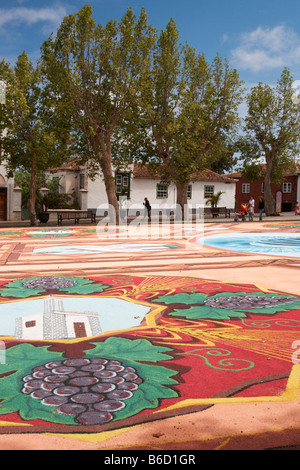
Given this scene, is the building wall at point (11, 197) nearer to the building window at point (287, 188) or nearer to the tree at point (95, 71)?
the tree at point (95, 71)

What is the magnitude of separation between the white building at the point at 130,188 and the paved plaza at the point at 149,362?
1073 inches

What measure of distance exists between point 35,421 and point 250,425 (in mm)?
1308

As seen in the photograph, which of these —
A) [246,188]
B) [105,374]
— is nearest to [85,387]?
[105,374]

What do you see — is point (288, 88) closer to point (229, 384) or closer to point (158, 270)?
point (158, 270)

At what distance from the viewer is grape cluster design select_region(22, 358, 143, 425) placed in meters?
2.72

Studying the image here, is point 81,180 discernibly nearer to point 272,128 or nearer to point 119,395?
point 272,128

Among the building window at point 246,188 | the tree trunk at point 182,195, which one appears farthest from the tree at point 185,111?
the building window at point 246,188

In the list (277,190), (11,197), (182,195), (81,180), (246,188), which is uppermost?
(246,188)

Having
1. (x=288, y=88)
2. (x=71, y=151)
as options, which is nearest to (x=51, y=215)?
(x=71, y=151)

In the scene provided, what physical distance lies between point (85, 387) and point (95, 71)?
21.7 meters

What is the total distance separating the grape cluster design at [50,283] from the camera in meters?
6.57

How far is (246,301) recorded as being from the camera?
558 cm

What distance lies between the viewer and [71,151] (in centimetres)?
2458

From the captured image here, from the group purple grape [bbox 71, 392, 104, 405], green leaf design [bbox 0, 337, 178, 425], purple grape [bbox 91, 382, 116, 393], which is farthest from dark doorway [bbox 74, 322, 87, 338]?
purple grape [bbox 71, 392, 104, 405]
